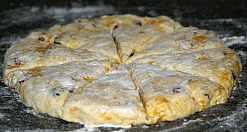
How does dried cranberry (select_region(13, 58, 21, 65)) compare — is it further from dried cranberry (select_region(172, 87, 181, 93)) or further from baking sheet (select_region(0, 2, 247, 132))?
dried cranberry (select_region(172, 87, 181, 93))

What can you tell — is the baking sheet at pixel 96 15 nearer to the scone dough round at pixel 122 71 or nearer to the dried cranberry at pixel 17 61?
the scone dough round at pixel 122 71

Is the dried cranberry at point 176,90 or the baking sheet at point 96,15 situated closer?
the baking sheet at point 96,15

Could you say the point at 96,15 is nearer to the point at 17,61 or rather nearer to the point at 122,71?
the point at 17,61

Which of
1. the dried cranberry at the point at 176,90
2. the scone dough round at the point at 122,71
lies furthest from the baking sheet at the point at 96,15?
the dried cranberry at the point at 176,90

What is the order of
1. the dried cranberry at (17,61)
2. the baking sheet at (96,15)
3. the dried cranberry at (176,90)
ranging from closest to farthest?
the baking sheet at (96,15), the dried cranberry at (176,90), the dried cranberry at (17,61)

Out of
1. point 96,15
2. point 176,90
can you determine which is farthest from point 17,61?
point 96,15

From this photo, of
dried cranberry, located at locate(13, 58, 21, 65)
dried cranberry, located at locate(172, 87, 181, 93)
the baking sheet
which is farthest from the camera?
dried cranberry, located at locate(13, 58, 21, 65)

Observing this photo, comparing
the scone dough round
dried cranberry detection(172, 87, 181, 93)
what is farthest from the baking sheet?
dried cranberry detection(172, 87, 181, 93)
